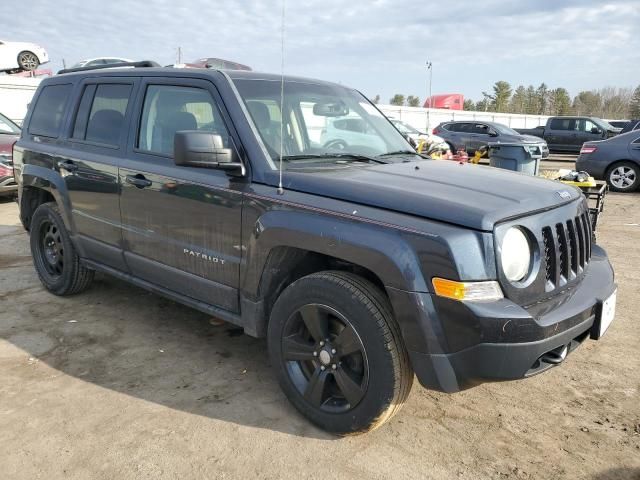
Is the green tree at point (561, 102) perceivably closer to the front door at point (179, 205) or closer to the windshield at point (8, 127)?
the windshield at point (8, 127)

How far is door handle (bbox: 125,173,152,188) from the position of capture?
3.57m

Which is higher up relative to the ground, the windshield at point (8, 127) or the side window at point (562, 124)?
the side window at point (562, 124)

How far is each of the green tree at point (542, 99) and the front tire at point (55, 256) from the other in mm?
66557

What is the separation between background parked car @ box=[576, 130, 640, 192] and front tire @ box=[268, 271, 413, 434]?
11.3 meters

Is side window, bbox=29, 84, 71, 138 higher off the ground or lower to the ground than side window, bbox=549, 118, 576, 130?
lower

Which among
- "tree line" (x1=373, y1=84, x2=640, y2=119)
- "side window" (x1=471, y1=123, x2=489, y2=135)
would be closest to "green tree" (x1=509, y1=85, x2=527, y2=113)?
"tree line" (x1=373, y1=84, x2=640, y2=119)

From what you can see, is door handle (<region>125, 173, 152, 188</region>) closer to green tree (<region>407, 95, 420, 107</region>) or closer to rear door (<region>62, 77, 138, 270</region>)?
rear door (<region>62, 77, 138, 270</region>)

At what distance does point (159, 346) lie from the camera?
3.84m

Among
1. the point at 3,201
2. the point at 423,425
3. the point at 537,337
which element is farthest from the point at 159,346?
the point at 3,201

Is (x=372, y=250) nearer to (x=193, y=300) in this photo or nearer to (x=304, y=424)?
(x=304, y=424)

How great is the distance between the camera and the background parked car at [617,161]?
1172cm

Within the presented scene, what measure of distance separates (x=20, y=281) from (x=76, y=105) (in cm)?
202

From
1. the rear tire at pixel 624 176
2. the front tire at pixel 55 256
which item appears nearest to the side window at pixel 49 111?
the front tire at pixel 55 256

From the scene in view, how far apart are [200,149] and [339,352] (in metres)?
1.30
